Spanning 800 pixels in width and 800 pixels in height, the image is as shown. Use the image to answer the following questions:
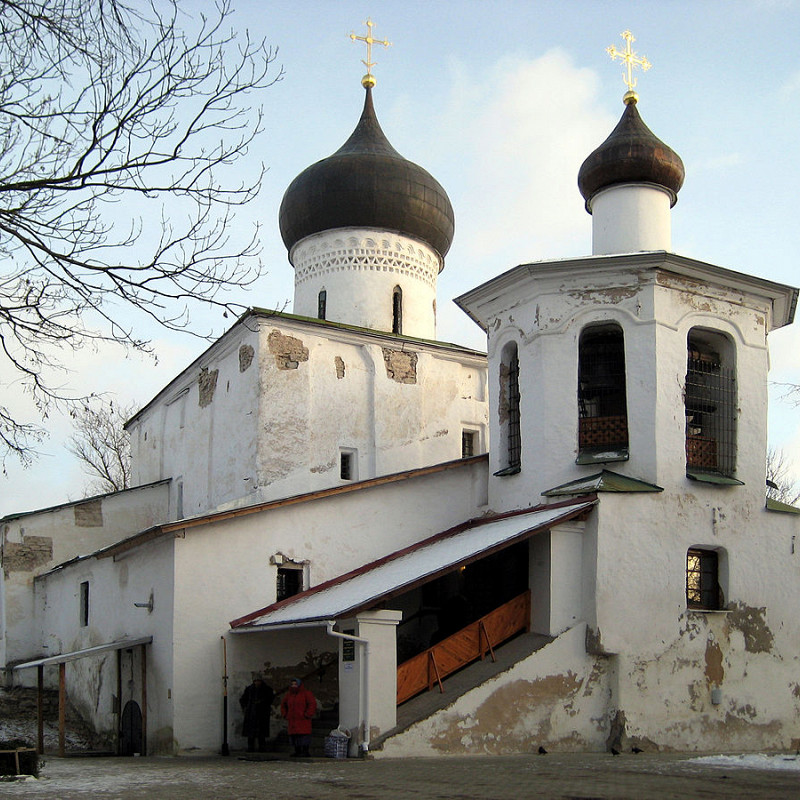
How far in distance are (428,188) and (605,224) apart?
20.1 feet

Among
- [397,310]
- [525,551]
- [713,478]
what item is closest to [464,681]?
[525,551]

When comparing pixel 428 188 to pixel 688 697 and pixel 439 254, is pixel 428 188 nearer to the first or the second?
pixel 439 254

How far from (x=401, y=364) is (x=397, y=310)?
6.00 feet

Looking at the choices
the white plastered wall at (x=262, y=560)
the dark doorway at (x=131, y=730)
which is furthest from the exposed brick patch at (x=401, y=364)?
the dark doorway at (x=131, y=730)

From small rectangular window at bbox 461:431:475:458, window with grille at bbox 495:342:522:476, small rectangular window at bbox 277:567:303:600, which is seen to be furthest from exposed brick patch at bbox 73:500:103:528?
window with grille at bbox 495:342:522:476

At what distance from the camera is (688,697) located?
524 inches

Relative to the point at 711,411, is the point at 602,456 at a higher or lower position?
lower

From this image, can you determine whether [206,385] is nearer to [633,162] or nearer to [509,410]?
[509,410]

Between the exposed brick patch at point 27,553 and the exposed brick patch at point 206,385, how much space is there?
4.41 metres

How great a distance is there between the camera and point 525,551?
48.4 feet

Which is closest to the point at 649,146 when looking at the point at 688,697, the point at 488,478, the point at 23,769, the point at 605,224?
the point at 605,224

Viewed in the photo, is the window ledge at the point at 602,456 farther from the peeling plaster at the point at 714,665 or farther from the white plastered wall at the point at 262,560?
the peeling plaster at the point at 714,665

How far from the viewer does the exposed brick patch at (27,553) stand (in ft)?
68.1

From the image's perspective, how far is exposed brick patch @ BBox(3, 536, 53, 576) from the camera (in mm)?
20766
